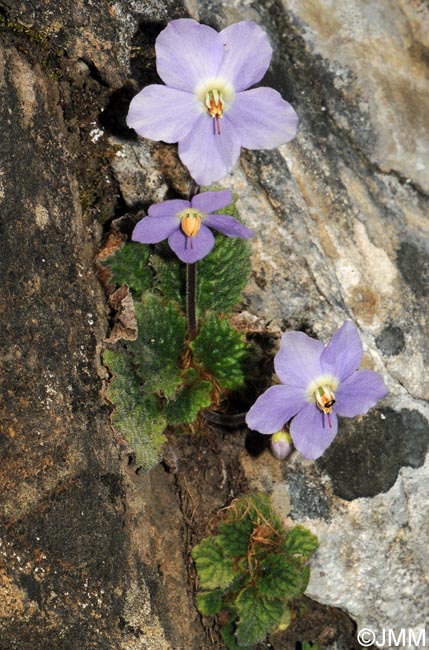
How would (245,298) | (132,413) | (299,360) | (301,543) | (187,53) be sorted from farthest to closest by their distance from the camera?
(245,298), (301,543), (132,413), (299,360), (187,53)

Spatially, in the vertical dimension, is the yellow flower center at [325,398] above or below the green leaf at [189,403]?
above

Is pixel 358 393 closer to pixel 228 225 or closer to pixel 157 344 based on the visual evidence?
pixel 228 225

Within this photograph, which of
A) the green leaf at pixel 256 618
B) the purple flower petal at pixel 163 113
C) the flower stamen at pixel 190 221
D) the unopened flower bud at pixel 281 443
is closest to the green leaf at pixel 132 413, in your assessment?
the unopened flower bud at pixel 281 443

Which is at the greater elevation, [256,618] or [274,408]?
[274,408]

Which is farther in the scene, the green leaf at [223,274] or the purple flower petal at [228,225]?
the green leaf at [223,274]

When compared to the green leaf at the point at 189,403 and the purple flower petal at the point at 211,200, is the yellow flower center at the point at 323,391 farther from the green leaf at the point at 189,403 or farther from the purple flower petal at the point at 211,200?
the purple flower petal at the point at 211,200

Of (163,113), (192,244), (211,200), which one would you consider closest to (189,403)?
(192,244)

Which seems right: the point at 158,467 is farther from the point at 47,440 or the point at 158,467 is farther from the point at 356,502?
the point at 356,502
